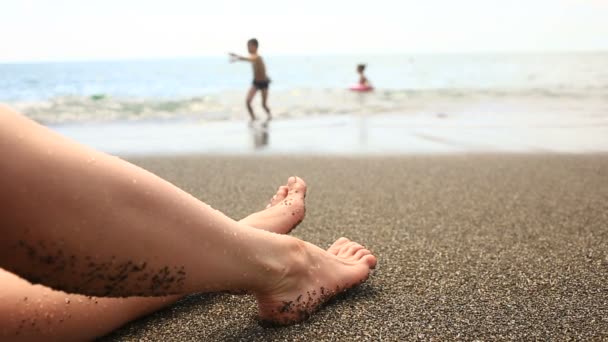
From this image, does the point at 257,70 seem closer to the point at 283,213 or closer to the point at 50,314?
the point at 283,213

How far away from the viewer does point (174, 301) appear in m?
1.46

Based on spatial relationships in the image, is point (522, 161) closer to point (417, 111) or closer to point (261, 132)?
point (261, 132)

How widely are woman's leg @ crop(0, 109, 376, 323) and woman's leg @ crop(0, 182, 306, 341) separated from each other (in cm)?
33

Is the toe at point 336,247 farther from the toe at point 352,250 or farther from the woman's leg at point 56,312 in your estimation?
the woman's leg at point 56,312

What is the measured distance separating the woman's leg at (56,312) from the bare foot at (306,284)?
0.33 meters

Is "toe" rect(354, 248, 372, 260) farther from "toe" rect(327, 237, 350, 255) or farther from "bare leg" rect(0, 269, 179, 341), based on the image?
"bare leg" rect(0, 269, 179, 341)

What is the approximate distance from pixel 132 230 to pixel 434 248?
4.39ft

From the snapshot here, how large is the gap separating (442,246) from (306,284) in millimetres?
796

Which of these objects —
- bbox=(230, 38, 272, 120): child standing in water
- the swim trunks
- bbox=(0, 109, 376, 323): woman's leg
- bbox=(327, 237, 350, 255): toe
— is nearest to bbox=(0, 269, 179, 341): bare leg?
bbox=(0, 109, 376, 323): woman's leg

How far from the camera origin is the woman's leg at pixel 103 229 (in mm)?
770

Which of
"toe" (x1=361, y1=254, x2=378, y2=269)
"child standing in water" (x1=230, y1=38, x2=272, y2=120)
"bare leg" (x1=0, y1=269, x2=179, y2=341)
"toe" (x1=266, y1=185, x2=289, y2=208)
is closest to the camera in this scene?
"bare leg" (x1=0, y1=269, x2=179, y2=341)

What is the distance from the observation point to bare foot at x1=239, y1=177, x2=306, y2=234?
1.70 meters

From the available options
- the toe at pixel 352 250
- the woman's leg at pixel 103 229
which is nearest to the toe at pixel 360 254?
the toe at pixel 352 250

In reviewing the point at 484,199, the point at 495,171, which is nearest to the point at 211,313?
the point at 484,199
